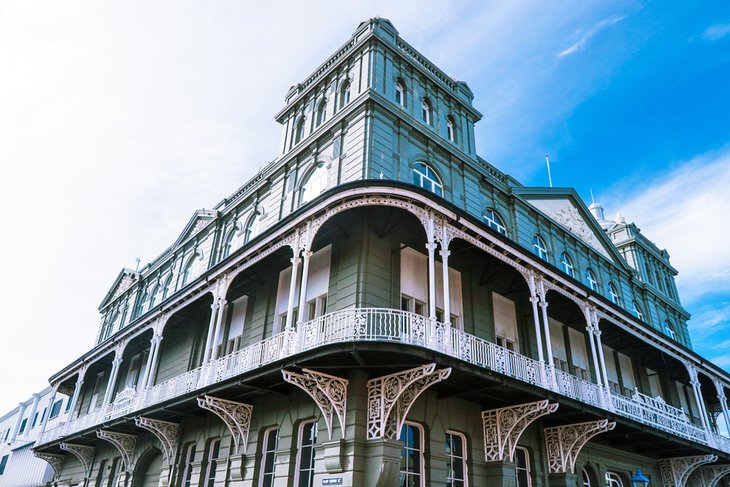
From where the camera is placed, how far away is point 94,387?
2842cm

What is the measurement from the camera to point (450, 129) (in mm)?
20500

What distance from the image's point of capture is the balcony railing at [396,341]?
1134cm

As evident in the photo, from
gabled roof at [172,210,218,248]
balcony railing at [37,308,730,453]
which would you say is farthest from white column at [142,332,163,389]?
gabled roof at [172,210,218,248]

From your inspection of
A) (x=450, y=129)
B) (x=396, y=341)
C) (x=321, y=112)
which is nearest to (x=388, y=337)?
(x=396, y=341)

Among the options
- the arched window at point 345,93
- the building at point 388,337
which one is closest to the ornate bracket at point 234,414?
the building at point 388,337

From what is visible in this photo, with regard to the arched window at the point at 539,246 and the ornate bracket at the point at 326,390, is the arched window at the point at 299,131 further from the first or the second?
the ornate bracket at the point at 326,390

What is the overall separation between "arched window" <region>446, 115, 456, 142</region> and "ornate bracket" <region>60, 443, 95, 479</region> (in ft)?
68.0

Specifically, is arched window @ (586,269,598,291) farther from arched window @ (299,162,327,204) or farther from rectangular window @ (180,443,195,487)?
rectangular window @ (180,443,195,487)

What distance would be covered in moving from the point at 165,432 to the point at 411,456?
9600 mm

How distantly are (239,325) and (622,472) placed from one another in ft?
48.3

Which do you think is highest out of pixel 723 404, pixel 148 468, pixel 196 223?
pixel 196 223

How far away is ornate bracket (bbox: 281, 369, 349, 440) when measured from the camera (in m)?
11.5

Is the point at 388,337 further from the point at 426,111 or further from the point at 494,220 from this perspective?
the point at 426,111

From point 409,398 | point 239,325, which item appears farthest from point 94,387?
point 409,398
